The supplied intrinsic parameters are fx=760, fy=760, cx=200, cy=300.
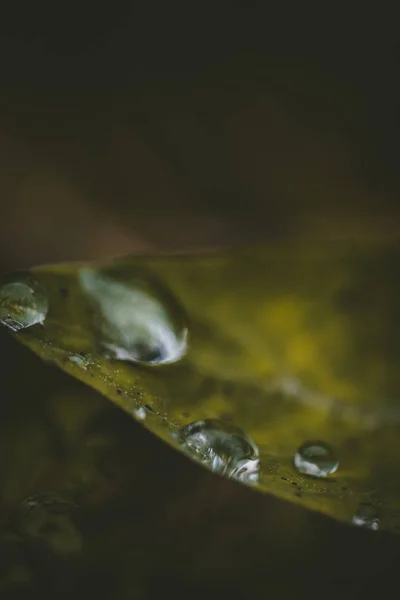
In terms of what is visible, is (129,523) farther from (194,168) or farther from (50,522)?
(194,168)

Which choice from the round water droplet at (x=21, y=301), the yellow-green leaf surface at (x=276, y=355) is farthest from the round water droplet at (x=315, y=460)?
the round water droplet at (x=21, y=301)

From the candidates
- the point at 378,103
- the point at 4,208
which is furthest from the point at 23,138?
the point at 378,103

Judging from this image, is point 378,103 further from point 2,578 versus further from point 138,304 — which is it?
point 2,578

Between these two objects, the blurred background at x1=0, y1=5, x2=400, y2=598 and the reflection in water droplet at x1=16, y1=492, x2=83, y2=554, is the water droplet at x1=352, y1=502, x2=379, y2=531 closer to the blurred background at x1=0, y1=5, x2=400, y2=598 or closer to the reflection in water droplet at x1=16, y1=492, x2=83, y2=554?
the blurred background at x1=0, y1=5, x2=400, y2=598

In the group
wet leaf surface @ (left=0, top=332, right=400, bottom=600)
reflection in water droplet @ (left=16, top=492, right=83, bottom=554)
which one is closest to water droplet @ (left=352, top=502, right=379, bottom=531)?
wet leaf surface @ (left=0, top=332, right=400, bottom=600)

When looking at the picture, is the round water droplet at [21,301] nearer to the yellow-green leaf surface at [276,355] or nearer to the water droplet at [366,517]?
the yellow-green leaf surface at [276,355]

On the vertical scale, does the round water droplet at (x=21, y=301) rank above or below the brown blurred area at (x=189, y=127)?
below

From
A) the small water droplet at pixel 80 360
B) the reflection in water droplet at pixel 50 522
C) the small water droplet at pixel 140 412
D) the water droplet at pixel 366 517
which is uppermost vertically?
the water droplet at pixel 366 517
